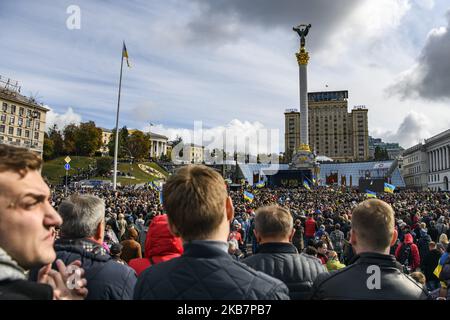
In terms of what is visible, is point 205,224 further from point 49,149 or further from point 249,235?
point 49,149

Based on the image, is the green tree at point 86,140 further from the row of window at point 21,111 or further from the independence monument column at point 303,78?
the independence monument column at point 303,78

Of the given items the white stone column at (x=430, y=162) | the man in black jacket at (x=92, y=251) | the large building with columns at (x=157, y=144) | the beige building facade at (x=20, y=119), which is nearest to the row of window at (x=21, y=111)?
the beige building facade at (x=20, y=119)

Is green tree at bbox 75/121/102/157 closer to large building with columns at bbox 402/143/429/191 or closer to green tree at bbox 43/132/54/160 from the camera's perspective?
green tree at bbox 43/132/54/160

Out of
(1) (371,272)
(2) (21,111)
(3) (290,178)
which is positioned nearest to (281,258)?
(1) (371,272)

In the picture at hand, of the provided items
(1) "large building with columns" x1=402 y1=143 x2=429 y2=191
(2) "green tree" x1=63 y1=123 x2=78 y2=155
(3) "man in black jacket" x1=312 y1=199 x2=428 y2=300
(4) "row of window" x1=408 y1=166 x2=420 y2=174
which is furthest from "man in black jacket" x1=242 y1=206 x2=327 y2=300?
(4) "row of window" x1=408 y1=166 x2=420 y2=174

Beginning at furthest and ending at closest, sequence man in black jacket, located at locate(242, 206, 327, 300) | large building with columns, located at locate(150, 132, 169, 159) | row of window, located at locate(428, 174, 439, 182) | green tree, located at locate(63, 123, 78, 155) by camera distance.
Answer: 1. large building with columns, located at locate(150, 132, 169, 159)
2. green tree, located at locate(63, 123, 78, 155)
3. row of window, located at locate(428, 174, 439, 182)
4. man in black jacket, located at locate(242, 206, 327, 300)

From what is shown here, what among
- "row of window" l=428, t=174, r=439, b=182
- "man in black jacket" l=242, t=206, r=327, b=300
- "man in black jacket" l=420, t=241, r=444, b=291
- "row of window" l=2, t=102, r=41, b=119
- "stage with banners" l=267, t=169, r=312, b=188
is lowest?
"man in black jacket" l=420, t=241, r=444, b=291

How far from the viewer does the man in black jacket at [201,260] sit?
187cm

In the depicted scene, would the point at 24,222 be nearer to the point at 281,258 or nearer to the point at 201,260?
the point at 201,260

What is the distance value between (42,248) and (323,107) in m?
168

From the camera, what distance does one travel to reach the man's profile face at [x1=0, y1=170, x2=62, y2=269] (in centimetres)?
162

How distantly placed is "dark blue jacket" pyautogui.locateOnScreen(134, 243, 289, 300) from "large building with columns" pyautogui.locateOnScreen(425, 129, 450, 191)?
3714 inches

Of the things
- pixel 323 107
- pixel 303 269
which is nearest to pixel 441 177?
pixel 323 107

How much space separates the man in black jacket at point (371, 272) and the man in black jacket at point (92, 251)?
59.4 inches
